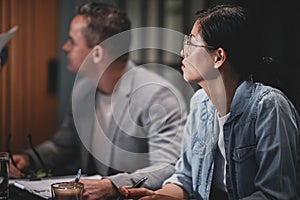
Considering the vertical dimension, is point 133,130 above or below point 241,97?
below

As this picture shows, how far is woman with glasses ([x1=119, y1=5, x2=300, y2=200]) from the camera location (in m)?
1.33

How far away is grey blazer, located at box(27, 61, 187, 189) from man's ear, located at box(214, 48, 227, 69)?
435mm

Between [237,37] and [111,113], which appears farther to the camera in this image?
[111,113]

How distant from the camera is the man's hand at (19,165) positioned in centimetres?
188

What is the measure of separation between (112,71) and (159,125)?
0.36 metres

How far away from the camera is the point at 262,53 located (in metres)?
1.41

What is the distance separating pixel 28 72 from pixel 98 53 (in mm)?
783

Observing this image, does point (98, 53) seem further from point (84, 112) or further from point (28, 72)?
point (28, 72)

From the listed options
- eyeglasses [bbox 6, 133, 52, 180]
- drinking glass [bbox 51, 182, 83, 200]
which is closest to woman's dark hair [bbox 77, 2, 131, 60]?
eyeglasses [bbox 6, 133, 52, 180]

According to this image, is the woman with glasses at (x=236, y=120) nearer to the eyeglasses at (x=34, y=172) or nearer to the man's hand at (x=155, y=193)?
the man's hand at (x=155, y=193)

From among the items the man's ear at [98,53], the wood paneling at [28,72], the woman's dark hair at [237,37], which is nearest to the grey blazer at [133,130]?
the man's ear at [98,53]

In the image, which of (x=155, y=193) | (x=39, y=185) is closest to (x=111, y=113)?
(x=39, y=185)

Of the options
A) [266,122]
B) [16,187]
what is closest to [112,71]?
[16,187]

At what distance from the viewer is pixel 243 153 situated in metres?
1.38
